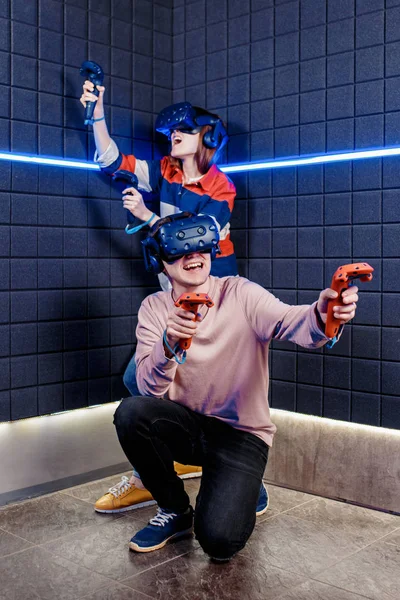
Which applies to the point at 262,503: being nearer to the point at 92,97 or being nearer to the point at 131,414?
the point at 131,414

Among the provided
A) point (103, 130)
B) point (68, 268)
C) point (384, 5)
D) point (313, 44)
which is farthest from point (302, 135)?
point (68, 268)

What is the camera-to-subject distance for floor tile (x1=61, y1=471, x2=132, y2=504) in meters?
3.11

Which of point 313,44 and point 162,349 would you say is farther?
point 313,44

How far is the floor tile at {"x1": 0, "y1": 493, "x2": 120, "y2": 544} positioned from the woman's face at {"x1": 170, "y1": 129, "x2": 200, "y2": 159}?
153cm

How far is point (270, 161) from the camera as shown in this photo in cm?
338

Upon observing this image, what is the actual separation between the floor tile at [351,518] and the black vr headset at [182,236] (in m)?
1.17

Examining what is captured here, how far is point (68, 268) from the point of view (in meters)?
3.34

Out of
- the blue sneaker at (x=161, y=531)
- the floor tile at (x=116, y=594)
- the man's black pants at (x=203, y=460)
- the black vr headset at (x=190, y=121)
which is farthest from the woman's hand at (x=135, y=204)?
the floor tile at (x=116, y=594)

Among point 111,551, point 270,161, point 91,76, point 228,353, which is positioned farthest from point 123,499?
point 91,76

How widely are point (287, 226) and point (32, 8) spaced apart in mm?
1472

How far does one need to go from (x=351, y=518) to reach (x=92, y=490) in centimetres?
111

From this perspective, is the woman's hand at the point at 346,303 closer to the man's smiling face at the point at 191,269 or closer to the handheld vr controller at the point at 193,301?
the handheld vr controller at the point at 193,301

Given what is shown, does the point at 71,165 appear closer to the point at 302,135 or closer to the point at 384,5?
the point at 302,135

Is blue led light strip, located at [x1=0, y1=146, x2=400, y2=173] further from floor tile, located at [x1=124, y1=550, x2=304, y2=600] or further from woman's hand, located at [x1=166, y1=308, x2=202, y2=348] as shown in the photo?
floor tile, located at [x1=124, y1=550, x2=304, y2=600]
